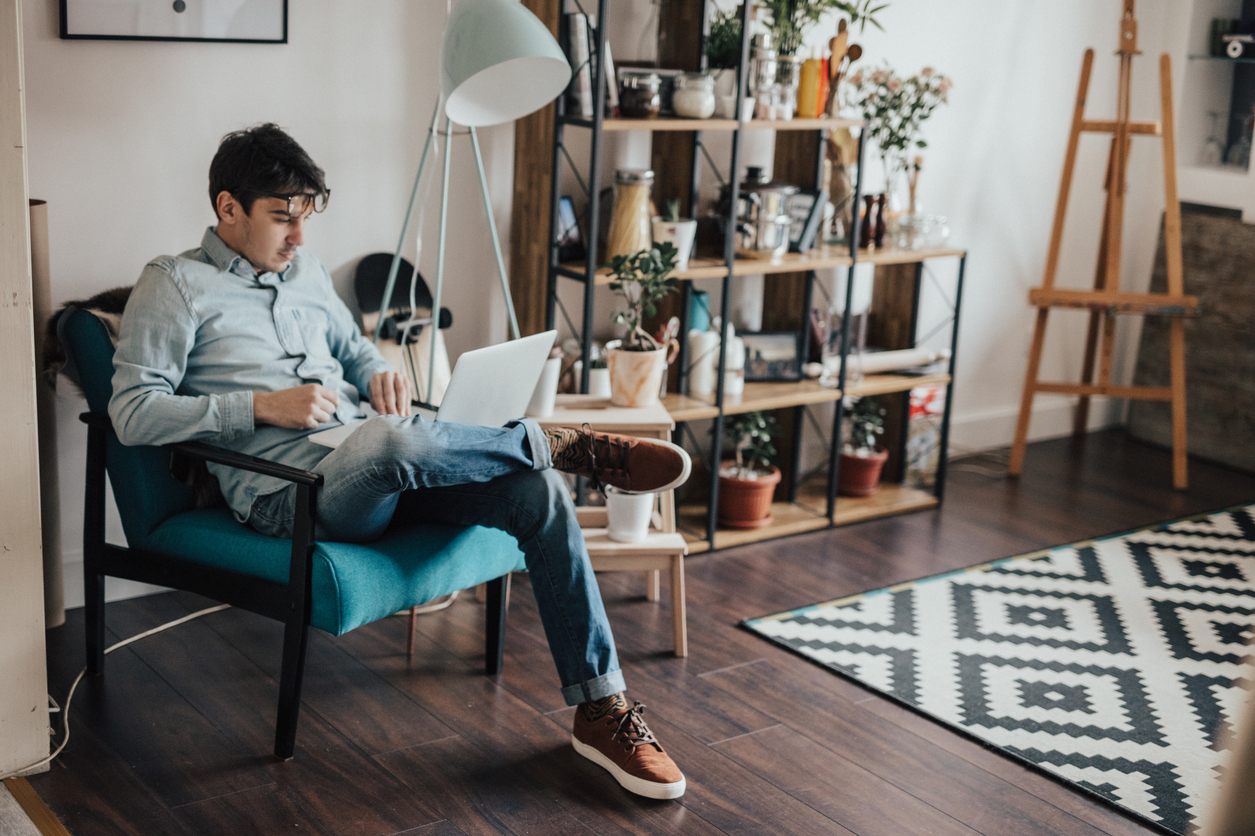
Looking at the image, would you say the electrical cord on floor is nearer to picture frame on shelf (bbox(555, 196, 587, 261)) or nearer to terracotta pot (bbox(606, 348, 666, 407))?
terracotta pot (bbox(606, 348, 666, 407))

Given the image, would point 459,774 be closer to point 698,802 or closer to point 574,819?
point 574,819

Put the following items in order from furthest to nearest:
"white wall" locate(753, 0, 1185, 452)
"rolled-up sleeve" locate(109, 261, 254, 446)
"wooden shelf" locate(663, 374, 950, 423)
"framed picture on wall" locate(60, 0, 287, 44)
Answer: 1. "white wall" locate(753, 0, 1185, 452)
2. "wooden shelf" locate(663, 374, 950, 423)
3. "framed picture on wall" locate(60, 0, 287, 44)
4. "rolled-up sleeve" locate(109, 261, 254, 446)

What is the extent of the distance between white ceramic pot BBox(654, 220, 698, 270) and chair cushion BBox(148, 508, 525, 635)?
1179 mm

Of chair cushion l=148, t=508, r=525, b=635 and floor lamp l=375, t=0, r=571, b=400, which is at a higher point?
floor lamp l=375, t=0, r=571, b=400

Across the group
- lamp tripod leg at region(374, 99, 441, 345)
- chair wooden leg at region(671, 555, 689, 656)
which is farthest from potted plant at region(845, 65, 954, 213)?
chair wooden leg at region(671, 555, 689, 656)

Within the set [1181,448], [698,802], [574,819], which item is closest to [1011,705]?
[698,802]

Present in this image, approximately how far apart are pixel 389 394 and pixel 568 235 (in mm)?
950

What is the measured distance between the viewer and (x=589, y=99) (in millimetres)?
3158

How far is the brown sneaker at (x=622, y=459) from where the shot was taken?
2.45 metres

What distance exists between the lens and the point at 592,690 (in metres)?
2.33

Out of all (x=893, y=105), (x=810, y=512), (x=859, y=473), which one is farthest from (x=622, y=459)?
(x=893, y=105)

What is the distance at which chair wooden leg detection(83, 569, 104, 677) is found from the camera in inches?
99.0

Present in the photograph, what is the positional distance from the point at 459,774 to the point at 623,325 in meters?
1.66

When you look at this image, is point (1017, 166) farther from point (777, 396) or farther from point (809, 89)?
point (777, 396)
